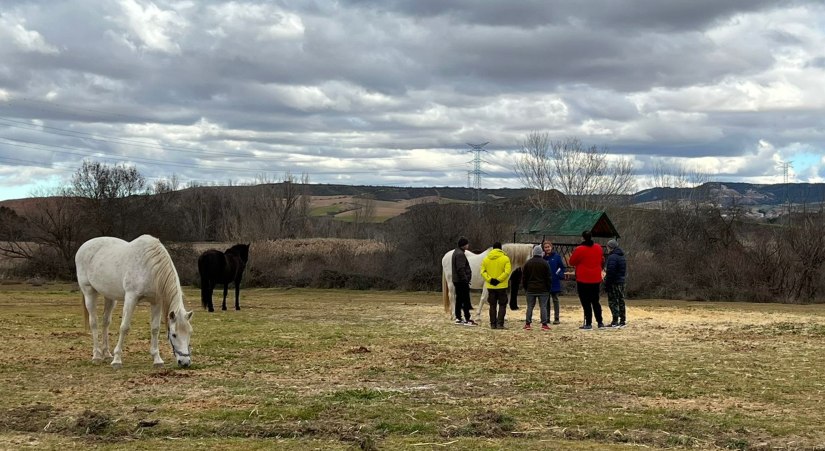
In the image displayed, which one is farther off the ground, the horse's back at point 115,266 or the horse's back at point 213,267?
the horse's back at point 115,266

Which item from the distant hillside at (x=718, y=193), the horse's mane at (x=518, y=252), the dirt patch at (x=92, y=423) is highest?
the distant hillside at (x=718, y=193)

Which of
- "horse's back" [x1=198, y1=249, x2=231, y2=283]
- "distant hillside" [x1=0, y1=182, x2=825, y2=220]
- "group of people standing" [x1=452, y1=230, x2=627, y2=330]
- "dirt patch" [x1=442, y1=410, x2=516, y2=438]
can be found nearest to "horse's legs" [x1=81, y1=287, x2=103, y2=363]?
"dirt patch" [x1=442, y1=410, x2=516, y2=438]

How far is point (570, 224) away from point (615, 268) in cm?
1866

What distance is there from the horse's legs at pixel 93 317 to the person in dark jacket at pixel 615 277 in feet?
34.6

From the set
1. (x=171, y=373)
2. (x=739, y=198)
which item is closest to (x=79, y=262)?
(x=171, y=373)

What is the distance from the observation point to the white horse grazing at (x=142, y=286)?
11055 millimetres

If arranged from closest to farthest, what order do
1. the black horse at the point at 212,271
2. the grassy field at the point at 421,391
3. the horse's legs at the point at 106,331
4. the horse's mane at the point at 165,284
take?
the grassy field at the point at 421,391
the horse's mane at the point at 165,284
the horse's legs at the point at 106,331
the black horse at the point at 212,271

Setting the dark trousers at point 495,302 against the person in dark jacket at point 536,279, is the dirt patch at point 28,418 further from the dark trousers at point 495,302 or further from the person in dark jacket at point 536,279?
the person in dark jacket at point 536,279

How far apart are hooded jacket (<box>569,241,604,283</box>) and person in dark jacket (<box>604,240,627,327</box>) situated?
33cm

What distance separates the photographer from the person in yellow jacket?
17.2 metres

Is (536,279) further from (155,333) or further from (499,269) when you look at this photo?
(155,333)

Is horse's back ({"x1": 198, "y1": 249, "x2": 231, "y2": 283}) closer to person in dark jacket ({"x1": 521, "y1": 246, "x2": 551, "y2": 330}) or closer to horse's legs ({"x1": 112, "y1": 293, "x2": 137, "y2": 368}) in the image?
person in dark jacket ({"x1": 521, "y1": 246, "x2": 551, "y2": 330})

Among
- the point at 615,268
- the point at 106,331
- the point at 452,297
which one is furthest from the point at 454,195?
the point at 106,331

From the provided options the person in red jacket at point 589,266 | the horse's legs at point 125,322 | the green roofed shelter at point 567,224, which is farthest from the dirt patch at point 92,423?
the green roofed shelter at point 567,224
